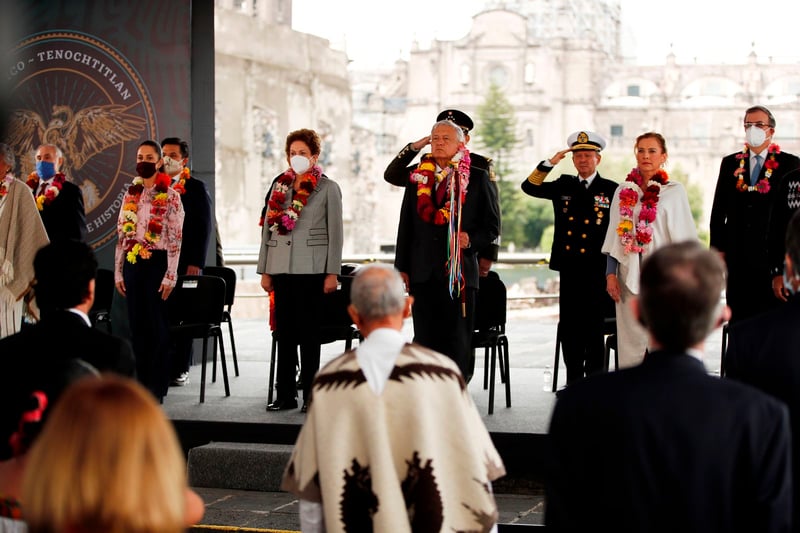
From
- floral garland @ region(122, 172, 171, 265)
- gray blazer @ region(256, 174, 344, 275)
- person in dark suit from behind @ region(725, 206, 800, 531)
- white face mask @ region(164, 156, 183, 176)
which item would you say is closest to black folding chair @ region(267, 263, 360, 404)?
gray blazer @ region(256, 174, 344, 275)

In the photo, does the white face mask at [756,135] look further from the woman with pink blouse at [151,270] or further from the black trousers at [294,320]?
the woman with pink blouse at [151,270]

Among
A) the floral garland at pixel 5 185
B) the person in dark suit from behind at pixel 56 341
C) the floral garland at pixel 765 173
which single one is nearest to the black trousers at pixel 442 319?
the floral garland at pixel 765 173

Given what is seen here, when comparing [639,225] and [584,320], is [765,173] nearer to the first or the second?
[639,225]

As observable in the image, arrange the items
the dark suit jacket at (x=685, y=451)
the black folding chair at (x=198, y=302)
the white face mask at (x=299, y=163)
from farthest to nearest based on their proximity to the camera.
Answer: the black folding chair at (x=198, y=302)
the white face mask at (x=299, y=163)
the dark suit jacket at (x=685, y=451)

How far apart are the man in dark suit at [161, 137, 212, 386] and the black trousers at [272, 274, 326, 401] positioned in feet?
2.96

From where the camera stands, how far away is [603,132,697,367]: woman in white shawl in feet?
21.6

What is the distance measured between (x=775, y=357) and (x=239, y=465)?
3.79 meters

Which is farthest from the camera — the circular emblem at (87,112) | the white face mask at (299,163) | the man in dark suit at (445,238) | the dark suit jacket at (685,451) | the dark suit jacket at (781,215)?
the circular emblem at (87,112)

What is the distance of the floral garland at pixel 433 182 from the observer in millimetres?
6355

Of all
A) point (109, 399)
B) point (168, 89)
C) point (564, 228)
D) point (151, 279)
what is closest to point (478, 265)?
point (564, 228)

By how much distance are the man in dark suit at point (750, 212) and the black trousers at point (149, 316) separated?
3.28 m

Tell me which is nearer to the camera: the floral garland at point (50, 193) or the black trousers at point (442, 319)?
the black trousers at point (442, 319)

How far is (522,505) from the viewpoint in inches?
229

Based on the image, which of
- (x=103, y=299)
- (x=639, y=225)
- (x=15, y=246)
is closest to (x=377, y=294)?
(x=639, y=225)
